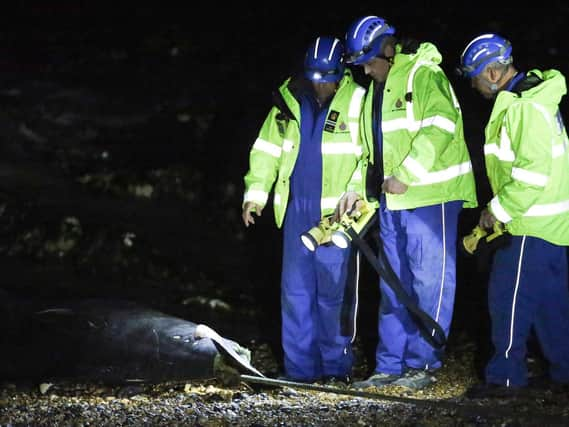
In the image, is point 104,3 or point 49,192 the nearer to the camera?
point 49,192

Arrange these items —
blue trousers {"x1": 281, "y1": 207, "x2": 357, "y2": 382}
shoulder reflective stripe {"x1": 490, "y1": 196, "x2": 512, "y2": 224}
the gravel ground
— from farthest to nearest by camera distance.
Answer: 1. blue trousers {"x1": 281, "y1": 207, "x2": 357, "y2": 382}
2. shoulder reflective stripe {"x1": 490, "y1": 196, "x2": 512, "y2": 224}
3. the gravel ground

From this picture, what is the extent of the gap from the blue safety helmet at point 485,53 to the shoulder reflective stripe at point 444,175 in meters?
0.68

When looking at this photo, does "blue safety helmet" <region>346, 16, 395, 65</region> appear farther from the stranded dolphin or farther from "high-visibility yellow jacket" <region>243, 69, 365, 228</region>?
the stranded dolphin

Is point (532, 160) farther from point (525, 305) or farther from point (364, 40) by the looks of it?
point (364, 40)

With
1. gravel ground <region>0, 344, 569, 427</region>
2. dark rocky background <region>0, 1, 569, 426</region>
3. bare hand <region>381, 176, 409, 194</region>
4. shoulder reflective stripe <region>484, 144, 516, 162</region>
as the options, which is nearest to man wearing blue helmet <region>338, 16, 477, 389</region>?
bare hand <region>381, 176, 409, 194</region>

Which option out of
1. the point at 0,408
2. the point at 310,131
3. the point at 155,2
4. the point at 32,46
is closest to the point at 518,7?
the point at 155,2

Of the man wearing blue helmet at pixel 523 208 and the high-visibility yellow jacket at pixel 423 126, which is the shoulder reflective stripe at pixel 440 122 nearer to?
the high-visibility yellow jacket at pixel 423 126

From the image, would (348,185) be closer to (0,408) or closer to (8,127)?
(0,408)

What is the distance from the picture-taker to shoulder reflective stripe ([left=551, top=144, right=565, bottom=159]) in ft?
19.6

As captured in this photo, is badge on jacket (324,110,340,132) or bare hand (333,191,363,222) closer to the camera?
bare hand (333,191,363,222)

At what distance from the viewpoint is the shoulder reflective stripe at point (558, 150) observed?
235 inches

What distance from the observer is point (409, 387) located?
21.2ft

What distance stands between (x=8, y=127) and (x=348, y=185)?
9243 mm

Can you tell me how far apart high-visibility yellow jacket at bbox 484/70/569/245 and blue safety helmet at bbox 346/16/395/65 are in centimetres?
93
